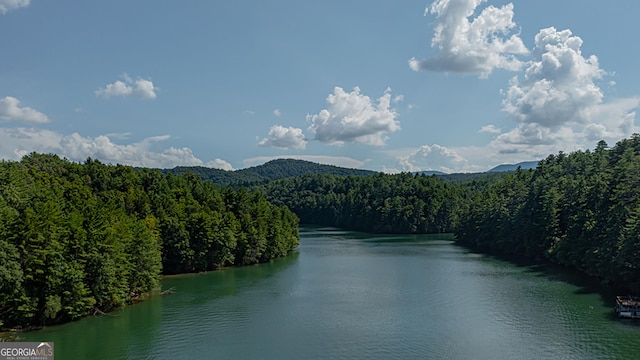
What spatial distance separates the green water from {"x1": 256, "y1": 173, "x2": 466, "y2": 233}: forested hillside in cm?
7490

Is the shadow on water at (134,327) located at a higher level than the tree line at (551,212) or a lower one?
lower


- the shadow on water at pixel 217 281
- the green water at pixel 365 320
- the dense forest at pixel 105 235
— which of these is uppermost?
the dense forest at pixel 105 235

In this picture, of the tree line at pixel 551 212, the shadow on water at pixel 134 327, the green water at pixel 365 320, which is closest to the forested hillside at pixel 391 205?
the tree line at pixel 551 212

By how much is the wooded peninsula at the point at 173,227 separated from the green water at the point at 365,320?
2.74 metres

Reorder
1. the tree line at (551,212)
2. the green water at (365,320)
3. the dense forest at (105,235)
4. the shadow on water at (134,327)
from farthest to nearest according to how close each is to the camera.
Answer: the tree line at (551,212), the dense forest at (105,235), the shadow on water at (134,327), the green water at (365,320)

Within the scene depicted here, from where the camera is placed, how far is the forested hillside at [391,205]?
484 feet

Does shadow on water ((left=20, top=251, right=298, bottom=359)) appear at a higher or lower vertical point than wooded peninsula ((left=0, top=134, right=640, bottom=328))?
lower

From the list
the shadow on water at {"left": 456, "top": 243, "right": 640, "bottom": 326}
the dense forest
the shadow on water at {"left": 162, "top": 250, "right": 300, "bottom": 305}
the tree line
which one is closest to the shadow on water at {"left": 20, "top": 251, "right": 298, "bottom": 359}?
the shadow on water at {"left": 162, "top": 250, "right": 300, "bottom": 305}

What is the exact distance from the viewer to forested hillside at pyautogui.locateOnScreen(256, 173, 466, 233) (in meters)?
148

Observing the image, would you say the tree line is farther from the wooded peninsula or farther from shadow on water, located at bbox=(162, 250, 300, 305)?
shadow on water, located at bbox=(162, 250, 300, 305)

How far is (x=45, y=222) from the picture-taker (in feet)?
138

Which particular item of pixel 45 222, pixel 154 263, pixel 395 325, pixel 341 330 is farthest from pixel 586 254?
pixel 45 222

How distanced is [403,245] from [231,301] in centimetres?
6310

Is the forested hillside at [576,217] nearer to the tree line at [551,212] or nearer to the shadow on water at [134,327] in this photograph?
the tree line at [551,212]
